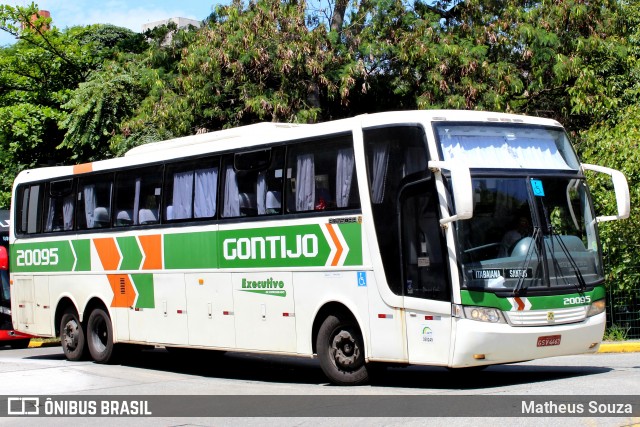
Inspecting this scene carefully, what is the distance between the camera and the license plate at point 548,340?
1138 centimetres

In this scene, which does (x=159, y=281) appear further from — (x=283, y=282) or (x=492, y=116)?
(x=492, y=116)

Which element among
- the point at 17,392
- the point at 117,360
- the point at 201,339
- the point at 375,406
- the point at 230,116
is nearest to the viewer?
the point at 375,406

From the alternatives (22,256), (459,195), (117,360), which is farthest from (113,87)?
(459,195)

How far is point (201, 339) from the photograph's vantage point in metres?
15.2

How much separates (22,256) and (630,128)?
12267mm

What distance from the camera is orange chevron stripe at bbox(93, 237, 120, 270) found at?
17031mm

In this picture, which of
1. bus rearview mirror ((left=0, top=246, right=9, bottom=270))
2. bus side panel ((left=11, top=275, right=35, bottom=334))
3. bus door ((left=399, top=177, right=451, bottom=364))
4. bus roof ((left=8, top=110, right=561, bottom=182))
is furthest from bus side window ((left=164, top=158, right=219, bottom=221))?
bus rearview mirror ((left=0, top=246, right=9, bottom=270))

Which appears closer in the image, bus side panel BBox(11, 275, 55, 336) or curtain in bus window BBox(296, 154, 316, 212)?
curtain in bus window BBox(296, 154, 316, 212)

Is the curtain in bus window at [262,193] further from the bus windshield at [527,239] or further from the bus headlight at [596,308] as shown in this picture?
the bus headlight at [596,308]

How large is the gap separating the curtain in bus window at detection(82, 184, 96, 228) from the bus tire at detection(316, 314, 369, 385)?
644 cm

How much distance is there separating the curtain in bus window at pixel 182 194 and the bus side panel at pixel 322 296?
285 centimetres

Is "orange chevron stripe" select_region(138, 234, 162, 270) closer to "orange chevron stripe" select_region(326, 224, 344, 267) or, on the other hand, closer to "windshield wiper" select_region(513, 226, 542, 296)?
"orange chevron stripe" select_region(326, 224, 344, 267)

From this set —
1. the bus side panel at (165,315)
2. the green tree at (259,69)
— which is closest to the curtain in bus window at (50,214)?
the bus side panel at (165,315)

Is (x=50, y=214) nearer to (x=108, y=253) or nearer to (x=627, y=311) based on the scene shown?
(x=108, y=253)
